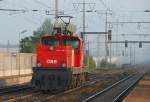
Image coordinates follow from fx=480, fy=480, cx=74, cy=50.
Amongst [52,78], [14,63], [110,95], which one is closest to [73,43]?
[52,78]

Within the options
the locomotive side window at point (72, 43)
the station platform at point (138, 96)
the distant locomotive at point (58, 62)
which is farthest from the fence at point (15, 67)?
the station platform at point (138, 96)

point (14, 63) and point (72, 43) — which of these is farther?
point (14, 63)

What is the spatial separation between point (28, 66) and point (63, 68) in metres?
30.7

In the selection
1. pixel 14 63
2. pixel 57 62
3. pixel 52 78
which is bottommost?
pixel 52 78

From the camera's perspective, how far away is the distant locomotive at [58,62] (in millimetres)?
28234

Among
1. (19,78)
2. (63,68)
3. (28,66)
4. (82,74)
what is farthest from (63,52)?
(28,66)

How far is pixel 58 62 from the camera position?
29281mm

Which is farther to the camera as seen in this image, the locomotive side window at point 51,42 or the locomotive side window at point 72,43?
the locomotive side window at point 72,43

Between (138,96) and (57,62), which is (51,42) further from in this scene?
(138,96)

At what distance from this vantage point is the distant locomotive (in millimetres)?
28234

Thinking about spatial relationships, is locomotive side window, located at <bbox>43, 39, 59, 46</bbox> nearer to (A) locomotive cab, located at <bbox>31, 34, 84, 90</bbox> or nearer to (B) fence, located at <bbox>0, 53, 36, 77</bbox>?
(A) locomotive cab, located at <bbox>31, 34, 84, 90</bbox>

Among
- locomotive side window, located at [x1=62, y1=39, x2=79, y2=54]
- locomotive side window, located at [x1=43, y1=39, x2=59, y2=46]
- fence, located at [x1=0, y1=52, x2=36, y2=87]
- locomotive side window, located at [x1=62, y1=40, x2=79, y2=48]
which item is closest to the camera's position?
locomotive side window, located at [x1=43, y1=39, x2=59, y2=46]

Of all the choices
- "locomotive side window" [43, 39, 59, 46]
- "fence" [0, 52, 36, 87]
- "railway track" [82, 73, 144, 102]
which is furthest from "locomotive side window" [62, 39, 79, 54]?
"fence" [0, 52, 36, 87]

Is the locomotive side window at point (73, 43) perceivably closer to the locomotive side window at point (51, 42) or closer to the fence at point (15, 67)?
the locomotive side window at point (51, 42)
